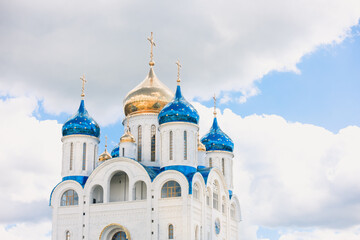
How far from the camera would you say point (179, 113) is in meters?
35.4

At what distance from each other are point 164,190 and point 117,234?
397cm

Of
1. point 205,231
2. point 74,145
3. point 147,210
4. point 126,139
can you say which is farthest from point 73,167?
point 205,231

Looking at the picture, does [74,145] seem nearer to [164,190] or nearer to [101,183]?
[101,183]

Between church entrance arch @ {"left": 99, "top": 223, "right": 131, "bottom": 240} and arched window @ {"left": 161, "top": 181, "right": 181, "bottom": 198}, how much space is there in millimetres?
3105

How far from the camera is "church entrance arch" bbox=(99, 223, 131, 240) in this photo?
34.5m

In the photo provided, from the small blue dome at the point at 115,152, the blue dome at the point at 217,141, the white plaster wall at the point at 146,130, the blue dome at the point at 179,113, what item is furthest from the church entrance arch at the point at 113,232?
the blue dome at the point at 217,141

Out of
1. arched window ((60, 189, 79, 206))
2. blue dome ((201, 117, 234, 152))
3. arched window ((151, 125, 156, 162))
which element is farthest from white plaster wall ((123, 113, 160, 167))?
arched window ((60, 189, 79, 206))

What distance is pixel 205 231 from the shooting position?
3447cm

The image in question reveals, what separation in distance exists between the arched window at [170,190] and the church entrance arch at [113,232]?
3.10m

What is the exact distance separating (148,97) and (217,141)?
225 inches

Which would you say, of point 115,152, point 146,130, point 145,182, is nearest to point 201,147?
point 146,130

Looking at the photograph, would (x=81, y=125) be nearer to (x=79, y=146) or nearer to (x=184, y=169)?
(x=79, y=146)

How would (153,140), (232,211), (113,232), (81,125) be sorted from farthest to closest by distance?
(232,211) < (153,140) < (81,125) < (113,232)

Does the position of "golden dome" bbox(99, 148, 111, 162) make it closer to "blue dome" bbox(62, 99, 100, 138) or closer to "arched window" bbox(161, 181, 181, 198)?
"blue dome" bbox(62, 99, 100, 138)
